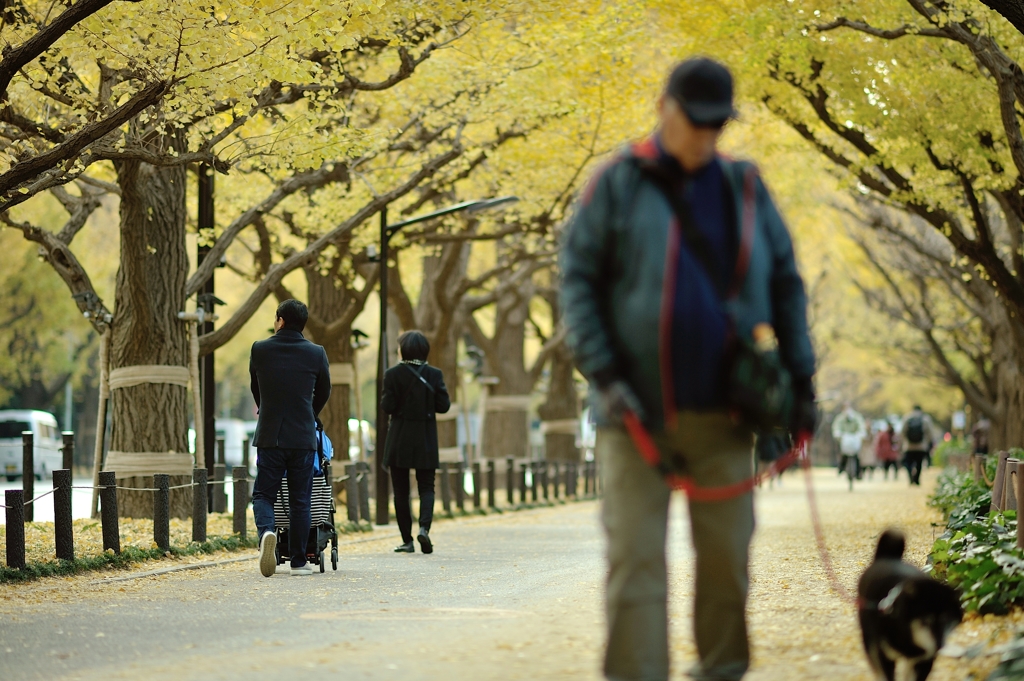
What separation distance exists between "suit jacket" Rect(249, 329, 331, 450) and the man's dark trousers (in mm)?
99

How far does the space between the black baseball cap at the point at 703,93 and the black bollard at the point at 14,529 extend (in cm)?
718

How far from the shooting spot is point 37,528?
47.7 feet

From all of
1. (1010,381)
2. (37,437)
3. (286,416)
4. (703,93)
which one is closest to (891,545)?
(703,93)

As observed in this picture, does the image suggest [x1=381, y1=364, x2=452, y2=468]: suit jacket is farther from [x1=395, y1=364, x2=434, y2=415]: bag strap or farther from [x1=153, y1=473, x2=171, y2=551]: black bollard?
[x1=153, y1=473, x2=171, y2=551]: black bollard

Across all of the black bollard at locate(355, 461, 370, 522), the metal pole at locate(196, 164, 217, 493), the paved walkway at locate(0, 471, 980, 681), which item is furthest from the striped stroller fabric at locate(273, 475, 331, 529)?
the metal pole at locate(196, 164, 217, 493)

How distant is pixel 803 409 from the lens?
449cm

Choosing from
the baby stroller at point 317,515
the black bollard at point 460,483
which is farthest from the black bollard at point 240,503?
the black bollard at point 460,483

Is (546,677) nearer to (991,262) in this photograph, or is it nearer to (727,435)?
(727,435)

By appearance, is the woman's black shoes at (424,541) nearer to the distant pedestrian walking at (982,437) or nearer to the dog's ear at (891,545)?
the dog's ear at (891,545)

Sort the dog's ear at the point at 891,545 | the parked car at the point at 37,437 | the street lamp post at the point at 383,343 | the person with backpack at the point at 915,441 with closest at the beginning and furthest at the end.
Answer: the dog's ear at the point at 891,545 → the street lamp post at the point at 383,343 → the person with backpack at the point at 915,441 → the parked car at the point at 37,437

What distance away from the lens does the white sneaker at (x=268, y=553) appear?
33.3ft

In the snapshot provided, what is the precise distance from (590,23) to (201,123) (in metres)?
5.84

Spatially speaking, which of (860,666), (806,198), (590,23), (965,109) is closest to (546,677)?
(860,666)

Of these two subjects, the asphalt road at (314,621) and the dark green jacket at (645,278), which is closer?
the dark green jacket at (645,278)
